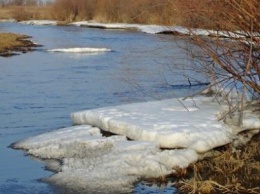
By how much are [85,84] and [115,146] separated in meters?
8.20

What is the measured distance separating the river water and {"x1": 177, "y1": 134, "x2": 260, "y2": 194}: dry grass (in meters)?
1.78

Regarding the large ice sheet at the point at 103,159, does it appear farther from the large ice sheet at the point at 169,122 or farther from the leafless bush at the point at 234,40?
the leafless bush at the point at 234,40

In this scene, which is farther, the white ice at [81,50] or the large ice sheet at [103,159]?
the white ice at [81,50]

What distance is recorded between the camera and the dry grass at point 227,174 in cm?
696

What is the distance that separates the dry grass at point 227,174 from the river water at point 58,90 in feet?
5.86

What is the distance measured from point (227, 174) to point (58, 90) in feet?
27.9

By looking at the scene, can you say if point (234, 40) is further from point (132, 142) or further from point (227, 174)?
point (227, 174)

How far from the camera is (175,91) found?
14.9 m

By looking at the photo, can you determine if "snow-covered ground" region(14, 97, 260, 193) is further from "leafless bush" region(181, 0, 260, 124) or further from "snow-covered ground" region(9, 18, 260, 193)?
"leafless bush" region(181, 0, 260, 124)

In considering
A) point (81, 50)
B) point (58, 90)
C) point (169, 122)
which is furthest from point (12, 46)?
point (169, 122)

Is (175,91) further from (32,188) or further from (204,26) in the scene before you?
(32,188)

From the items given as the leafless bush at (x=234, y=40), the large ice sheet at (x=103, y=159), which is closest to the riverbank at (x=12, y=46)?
the large ice sheet at (x=103, y=159)

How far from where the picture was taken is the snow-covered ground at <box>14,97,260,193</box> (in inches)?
297

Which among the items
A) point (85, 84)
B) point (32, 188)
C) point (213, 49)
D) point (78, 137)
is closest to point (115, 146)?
point (78, 137)
